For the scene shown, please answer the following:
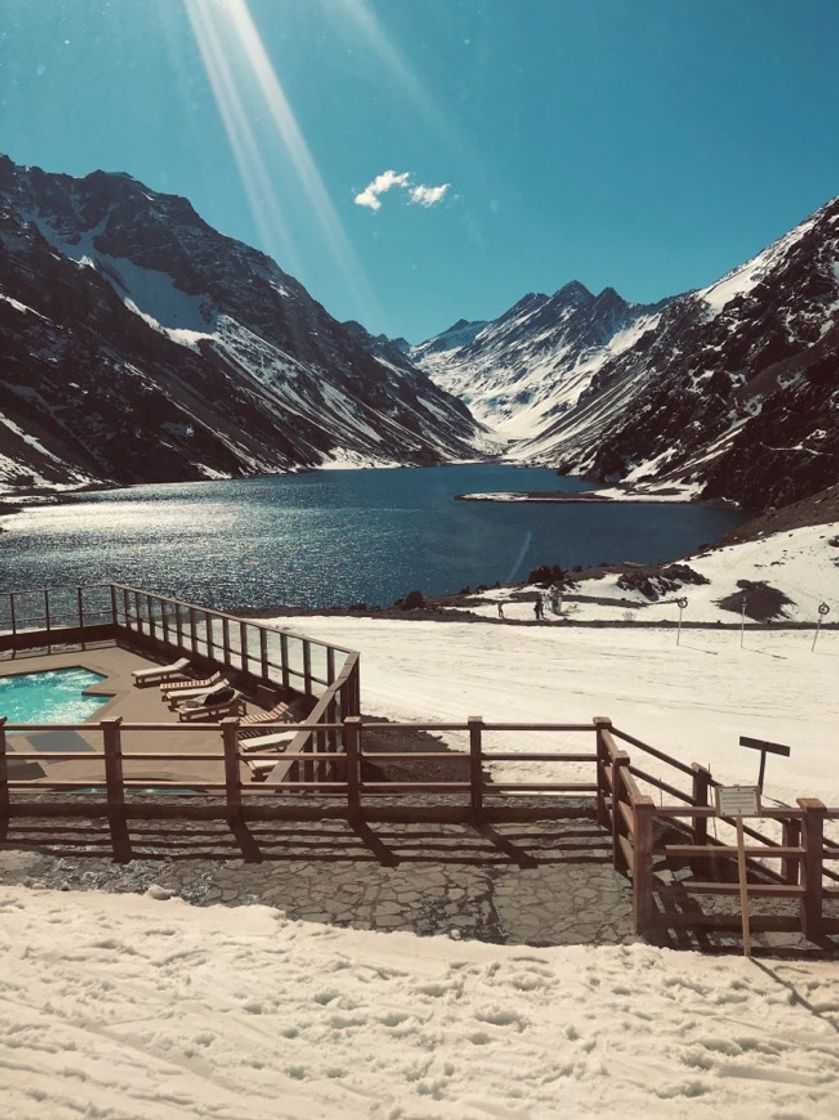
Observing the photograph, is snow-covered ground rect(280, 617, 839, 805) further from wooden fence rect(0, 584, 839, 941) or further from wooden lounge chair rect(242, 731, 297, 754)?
wooden lounge chair rect(242, 731, 297, 754)

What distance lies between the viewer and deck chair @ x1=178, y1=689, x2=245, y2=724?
1927 centimetres

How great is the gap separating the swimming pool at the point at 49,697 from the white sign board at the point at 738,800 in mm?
17688

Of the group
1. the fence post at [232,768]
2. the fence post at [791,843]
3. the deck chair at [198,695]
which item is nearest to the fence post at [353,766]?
the fence post at [232,768]

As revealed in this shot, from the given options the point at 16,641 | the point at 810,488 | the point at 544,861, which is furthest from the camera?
the point at 810,488

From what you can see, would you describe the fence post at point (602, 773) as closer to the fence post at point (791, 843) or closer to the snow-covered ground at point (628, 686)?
the fence post at point (791, 843)

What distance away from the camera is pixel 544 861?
1033 cm

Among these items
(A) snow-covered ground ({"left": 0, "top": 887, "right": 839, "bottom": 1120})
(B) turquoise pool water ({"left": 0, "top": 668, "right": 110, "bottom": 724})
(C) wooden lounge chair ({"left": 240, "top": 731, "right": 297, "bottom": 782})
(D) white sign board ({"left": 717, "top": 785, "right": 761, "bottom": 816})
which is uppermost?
(D) white sign board ({"left": 717, "top": 785, "right": 761, "bottom": 816})

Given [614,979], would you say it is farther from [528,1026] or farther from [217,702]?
[217,702]

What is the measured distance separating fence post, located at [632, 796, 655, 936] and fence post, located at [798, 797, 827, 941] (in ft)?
5.48

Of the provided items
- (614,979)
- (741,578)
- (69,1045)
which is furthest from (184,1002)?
(741,578)

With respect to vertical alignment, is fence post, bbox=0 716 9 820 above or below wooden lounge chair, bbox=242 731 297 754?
above

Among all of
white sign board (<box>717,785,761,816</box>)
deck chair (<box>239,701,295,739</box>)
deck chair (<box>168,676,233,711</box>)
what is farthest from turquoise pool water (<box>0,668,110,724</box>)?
white sign board (<box>717,785,761,816</box>)

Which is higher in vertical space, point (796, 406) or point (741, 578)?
point (796, 406)

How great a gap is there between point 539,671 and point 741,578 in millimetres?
30905
